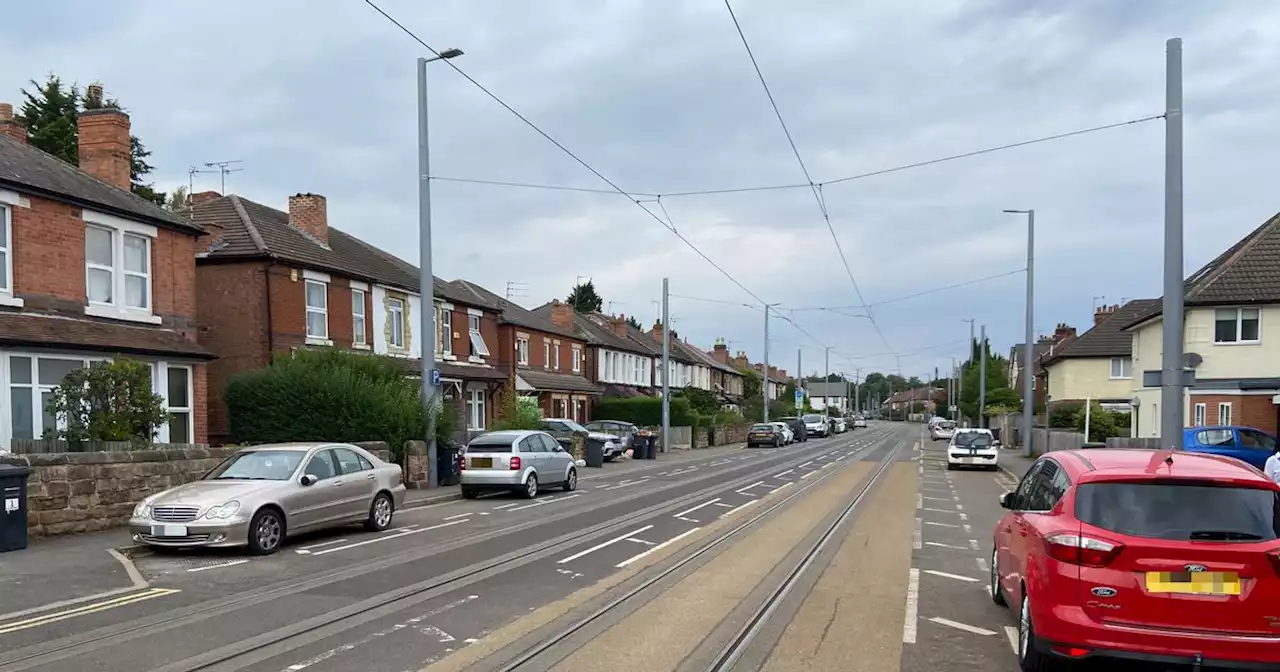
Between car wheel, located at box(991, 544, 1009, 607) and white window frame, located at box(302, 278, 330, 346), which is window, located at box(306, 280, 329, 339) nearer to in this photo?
white window frame, located at box(302, 278, 330, 346)

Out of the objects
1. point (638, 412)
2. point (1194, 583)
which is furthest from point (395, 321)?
point (1194, 583)

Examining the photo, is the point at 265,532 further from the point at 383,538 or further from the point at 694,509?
the point at 694,509

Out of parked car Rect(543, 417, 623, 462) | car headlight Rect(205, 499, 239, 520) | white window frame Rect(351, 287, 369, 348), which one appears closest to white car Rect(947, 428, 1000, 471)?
parked car Rect(543, 417, 623, 462)

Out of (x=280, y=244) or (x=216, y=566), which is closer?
(x=216, y=566)

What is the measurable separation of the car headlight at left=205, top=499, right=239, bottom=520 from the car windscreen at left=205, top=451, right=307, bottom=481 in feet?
3.77

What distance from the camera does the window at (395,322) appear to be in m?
31.6

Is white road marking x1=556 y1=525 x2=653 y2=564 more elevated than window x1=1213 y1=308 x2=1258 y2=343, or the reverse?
window x1=1213 y1=308 x2=1258 y2=343

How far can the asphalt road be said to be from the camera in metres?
7.12

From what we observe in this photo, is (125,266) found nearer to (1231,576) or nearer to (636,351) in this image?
(1231,576)

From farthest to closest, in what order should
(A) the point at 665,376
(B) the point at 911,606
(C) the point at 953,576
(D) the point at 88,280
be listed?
(A) the point at 665,376 → (D) the point at 88,280 → (C) the point at 953,576 → (B) the point at 911,606

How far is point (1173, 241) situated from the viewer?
41.6 feet

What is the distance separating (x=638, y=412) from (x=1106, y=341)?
25.2 meters

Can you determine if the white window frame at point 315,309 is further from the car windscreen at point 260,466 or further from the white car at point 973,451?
the white car at point 973,451

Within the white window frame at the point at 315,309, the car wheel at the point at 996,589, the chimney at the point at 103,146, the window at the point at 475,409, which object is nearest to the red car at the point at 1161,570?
the car wheel at the point at 996,589
